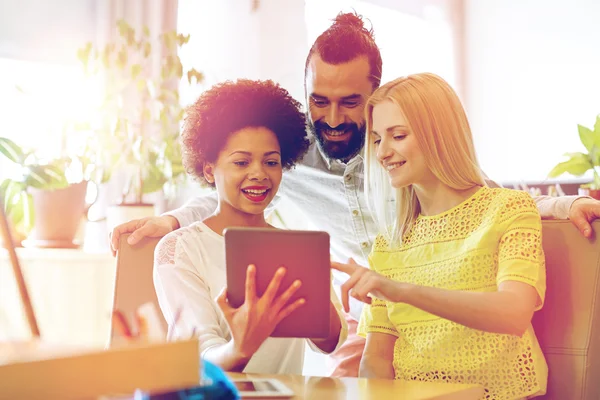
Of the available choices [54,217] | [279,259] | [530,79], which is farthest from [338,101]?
[530,79]

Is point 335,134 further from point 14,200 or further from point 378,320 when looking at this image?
point 14,200

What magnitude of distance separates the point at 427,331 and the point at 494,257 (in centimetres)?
18

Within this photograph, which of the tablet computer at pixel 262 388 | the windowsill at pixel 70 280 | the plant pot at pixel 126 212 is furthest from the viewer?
the plant pot at pixel 126 212

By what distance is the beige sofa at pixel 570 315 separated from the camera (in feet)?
4.47

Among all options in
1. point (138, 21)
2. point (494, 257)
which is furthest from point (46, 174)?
point (494, 257)

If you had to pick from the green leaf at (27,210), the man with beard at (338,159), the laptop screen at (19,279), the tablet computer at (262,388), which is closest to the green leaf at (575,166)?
the man with beard at (338,159)

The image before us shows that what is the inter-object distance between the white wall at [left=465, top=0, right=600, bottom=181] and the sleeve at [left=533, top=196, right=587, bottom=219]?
334 centimetres

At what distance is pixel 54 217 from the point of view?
248 cm

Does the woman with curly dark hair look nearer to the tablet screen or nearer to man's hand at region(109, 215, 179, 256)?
man's hand at region(109, 215, 179, 256)

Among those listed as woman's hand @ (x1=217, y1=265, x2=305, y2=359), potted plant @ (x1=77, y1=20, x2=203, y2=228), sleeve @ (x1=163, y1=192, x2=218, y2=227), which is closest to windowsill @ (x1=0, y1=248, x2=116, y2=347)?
potted plant @ (x1=77, y1=20, x2=203, y2=228)

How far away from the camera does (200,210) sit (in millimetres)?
1835

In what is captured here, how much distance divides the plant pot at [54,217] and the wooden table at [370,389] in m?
1.58

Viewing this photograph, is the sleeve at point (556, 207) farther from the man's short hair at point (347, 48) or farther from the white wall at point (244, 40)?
the white wall at point (244, 40)

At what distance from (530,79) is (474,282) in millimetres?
3799
